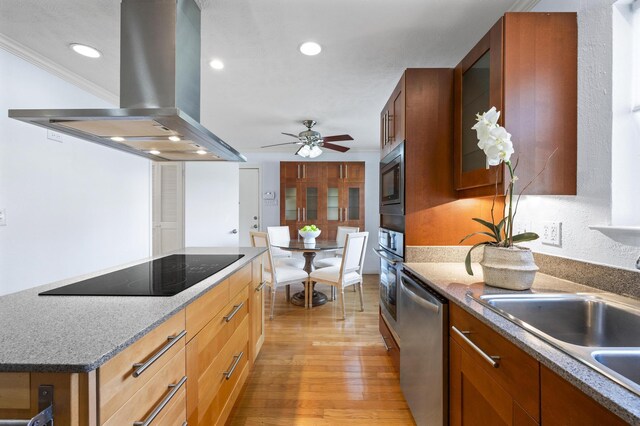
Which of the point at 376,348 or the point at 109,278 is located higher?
the point at 109,278

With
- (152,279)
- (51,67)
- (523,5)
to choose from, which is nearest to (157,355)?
(152,279)

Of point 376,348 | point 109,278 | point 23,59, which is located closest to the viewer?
point 109,278

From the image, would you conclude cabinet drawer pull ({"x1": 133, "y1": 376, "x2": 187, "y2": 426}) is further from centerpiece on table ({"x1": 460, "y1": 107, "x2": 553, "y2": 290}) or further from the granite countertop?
centerpiece on table ({"x1": 460, "y1": 107, "x2": 553, "y2": 290})

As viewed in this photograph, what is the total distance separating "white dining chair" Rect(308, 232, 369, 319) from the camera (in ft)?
9.73

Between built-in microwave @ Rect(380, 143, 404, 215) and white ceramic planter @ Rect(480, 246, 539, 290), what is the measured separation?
661mm

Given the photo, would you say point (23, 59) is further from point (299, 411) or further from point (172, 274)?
A: point (299, 411)

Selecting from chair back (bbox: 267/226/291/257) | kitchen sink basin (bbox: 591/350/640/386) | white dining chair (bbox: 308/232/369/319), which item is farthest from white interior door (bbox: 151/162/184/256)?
kitchen sink basin (bbox: 591/350/640/386)

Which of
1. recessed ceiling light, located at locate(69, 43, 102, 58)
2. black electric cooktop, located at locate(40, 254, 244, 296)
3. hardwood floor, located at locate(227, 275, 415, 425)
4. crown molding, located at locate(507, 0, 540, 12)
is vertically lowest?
hardwood floor, located at locate(227, 275, 415, 425)

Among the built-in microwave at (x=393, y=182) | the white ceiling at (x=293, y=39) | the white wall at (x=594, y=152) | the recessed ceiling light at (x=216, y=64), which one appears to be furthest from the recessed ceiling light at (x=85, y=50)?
the white wall at (x=594, y=152)

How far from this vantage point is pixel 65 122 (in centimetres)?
118

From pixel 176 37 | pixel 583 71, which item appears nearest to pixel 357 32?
pixel 176 37

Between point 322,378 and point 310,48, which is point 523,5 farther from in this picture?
point 322,378

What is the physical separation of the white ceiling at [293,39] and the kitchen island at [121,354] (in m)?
1.47

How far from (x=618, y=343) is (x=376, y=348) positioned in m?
1.69
